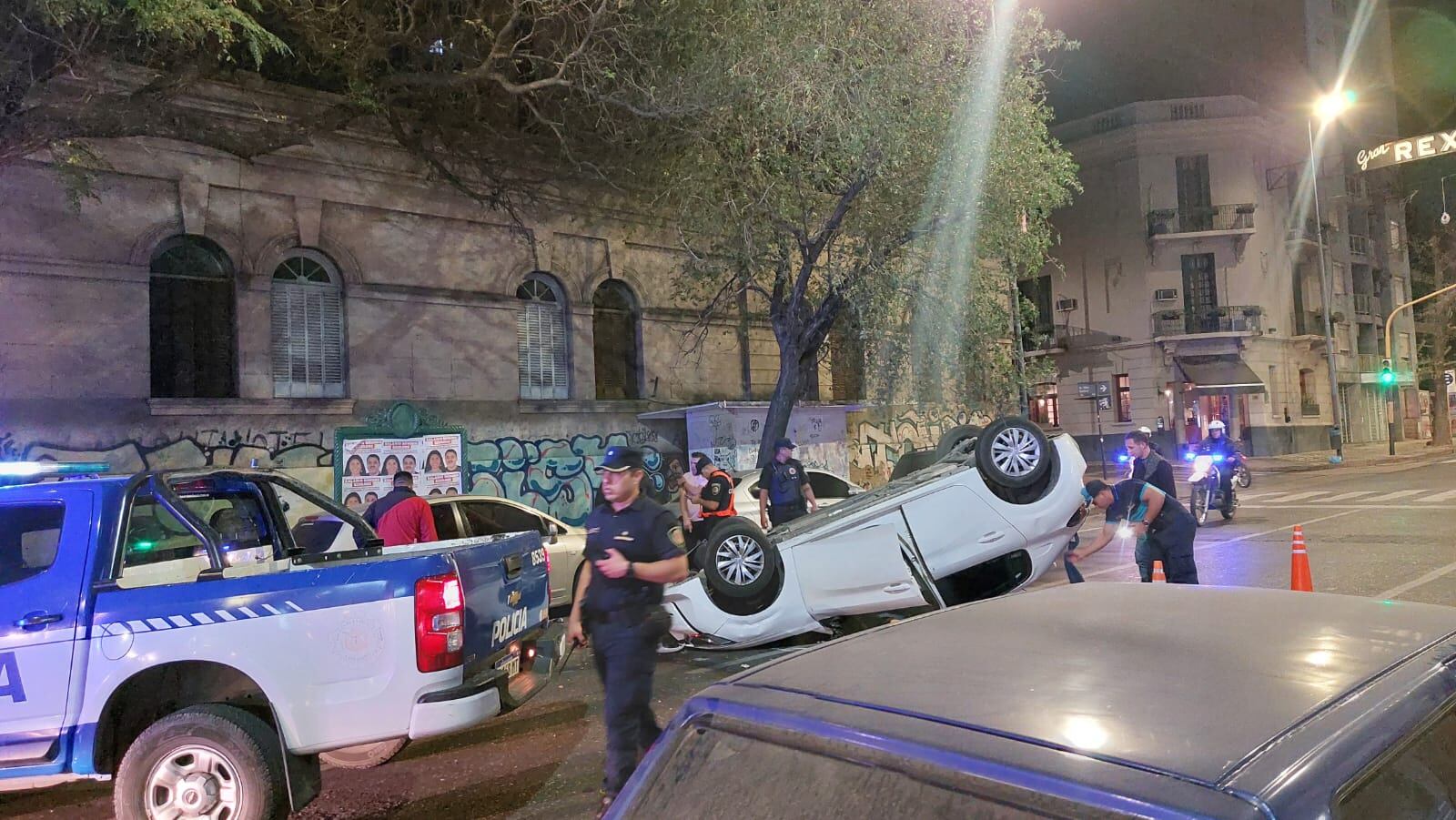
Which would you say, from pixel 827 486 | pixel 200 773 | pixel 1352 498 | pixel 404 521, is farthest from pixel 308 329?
pixel 1352 498

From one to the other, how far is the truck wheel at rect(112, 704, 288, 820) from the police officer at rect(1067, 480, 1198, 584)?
5299 mm

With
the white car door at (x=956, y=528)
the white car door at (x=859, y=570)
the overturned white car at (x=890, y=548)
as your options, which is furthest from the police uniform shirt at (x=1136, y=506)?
the white car door at (x=859, y=570)

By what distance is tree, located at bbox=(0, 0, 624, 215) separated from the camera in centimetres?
857

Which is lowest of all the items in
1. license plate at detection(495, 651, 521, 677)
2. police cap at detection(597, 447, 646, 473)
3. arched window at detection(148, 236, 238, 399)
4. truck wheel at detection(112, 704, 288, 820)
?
truck wheel at detection(112, 704, 288, 820)

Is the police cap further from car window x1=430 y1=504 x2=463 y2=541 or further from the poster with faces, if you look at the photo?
the poster with faces

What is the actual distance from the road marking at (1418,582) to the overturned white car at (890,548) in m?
3.36

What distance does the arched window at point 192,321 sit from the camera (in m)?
12.8

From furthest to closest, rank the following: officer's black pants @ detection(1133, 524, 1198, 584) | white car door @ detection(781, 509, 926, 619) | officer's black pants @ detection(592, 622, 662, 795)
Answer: white car door @ detection(781, 509, 926, 619), officer's black pants @ detection(1133, 524, 1198, 584), officer's black pants @ detection(592, 622, 662, 795)

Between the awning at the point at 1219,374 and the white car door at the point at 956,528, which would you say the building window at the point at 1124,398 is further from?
the white car door at the point at 956,528

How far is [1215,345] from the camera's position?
33750 mm

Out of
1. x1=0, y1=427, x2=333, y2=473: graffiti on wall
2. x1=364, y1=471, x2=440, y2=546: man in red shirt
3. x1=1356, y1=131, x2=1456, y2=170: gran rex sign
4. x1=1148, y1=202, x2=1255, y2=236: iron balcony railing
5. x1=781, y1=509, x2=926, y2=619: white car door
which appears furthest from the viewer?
x1=1148, y1=202, x2=1255, y2=236: iron balcony railing

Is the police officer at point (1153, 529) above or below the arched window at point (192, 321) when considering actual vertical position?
below

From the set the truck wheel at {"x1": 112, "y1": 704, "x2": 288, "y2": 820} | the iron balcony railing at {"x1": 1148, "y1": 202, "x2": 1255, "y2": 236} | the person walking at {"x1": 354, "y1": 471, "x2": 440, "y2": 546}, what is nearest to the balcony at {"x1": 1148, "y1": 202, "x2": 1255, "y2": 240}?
the iron balcony railing at {"x1": 1148, "y1": 202, "x2": 1255, "y2": 236}

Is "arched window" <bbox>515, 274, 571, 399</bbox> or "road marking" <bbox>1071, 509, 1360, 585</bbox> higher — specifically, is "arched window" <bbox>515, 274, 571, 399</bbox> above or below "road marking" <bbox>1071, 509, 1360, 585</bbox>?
above
